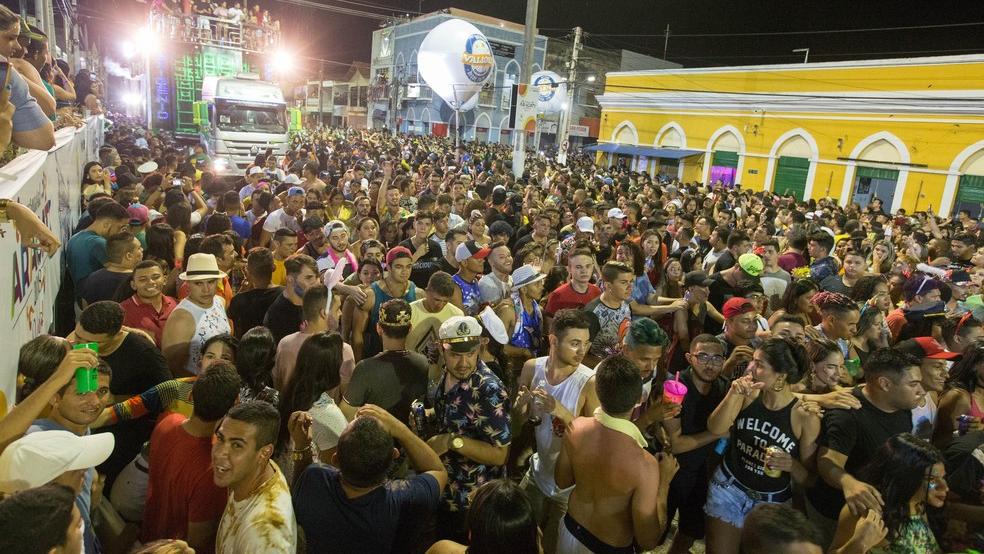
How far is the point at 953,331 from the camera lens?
507cm

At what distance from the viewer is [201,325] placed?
3795 mm

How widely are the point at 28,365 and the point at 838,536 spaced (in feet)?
12.9

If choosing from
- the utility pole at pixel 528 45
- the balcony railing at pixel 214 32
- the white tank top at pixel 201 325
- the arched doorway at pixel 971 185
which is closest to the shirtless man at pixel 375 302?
the white tank top at pixel 201 325

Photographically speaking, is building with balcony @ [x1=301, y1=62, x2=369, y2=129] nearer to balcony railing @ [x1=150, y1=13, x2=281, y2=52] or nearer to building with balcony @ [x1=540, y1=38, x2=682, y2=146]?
building with balcony @ [x1=540, y1=38, x2=682, y2=146]

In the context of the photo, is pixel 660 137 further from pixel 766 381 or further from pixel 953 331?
pixel 766 381

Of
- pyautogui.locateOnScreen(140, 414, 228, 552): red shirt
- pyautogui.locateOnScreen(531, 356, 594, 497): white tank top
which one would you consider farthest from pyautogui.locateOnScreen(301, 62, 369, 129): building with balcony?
pyautogui.locateOnScreen(140, 414, 228, 552): red shirt

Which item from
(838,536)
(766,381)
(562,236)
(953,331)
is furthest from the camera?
(562,236)

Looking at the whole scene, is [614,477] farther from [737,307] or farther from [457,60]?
[457,60]

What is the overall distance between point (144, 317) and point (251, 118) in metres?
15.8

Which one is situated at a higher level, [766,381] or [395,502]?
[766,381]

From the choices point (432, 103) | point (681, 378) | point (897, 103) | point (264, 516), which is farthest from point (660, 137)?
point (264, 516)

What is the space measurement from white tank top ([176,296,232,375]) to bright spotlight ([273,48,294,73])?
19263 millimetres

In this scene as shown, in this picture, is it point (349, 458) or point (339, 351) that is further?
point (339, 351)

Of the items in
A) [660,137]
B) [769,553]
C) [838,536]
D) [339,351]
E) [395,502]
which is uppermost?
[660,137]
